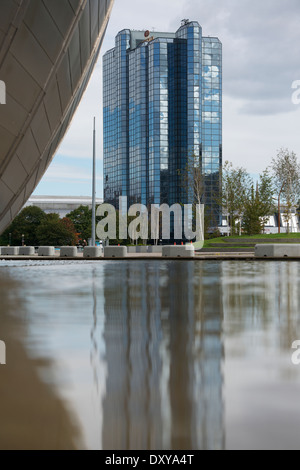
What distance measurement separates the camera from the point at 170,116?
12838 centimetres

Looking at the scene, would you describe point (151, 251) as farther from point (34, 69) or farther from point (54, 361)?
point (54, 361)

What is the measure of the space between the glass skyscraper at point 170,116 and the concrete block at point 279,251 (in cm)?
8920

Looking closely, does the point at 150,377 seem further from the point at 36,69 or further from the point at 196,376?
the point at 36,69

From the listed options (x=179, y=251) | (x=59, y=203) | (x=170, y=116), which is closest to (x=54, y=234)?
(x=179, y=251)

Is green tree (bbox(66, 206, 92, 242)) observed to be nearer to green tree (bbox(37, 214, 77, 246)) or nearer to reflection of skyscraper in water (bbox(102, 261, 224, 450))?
green tree (bbox(37, 214, 77, 246))

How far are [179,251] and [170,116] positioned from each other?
96776 millimetres

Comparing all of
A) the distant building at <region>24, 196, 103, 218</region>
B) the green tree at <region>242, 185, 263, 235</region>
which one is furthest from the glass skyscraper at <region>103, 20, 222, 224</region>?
the green tree at <region>242, 185, 263, 235</region>

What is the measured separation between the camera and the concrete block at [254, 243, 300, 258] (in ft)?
108

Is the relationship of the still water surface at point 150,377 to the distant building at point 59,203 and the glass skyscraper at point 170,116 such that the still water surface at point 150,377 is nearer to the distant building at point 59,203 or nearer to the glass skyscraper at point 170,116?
the glass skyscraper at point 170,116

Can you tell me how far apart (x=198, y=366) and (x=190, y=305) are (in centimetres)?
456

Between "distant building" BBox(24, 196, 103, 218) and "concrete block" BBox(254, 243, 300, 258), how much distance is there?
111m

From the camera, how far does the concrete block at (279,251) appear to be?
33.0 metres

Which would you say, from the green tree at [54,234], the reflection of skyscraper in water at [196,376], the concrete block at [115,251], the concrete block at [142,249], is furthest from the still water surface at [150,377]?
the green tree at [54,234]
